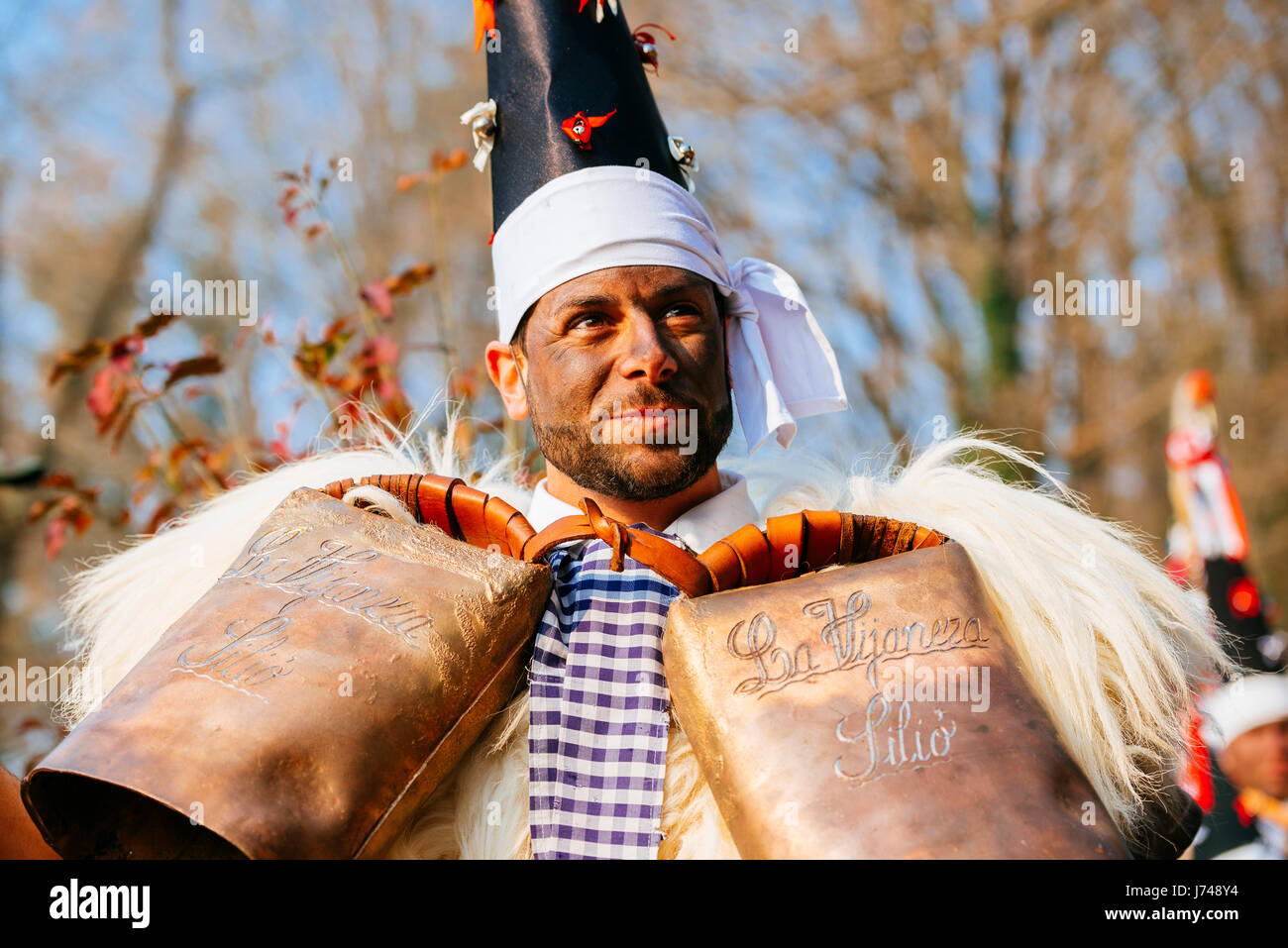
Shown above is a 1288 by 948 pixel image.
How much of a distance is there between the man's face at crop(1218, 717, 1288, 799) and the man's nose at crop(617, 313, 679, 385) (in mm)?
2059

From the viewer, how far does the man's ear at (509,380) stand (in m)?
2.14

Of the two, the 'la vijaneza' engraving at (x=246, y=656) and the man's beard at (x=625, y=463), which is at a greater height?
the man's beard at (x=625, y=463)

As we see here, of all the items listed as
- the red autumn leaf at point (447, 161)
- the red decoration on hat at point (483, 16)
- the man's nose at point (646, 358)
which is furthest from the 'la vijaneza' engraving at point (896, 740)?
the red autumn leaf at point (447, 161)

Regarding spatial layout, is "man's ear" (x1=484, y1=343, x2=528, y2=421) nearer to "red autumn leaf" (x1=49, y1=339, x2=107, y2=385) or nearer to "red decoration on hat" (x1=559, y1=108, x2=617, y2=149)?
"red decoration on hat" (x1=559, y1=108, x2=617, y2=149)

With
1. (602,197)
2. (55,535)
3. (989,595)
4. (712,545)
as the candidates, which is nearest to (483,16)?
(602,197)

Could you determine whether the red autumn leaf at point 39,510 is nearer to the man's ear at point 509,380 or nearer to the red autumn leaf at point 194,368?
the red autumn leaf at point 194,368

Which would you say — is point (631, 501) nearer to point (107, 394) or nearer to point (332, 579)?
point (332, 579)

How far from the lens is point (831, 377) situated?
6.68 ft

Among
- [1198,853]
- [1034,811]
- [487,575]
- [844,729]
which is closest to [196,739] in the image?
[487,575]

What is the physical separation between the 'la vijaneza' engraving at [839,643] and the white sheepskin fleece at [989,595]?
0.13 metres

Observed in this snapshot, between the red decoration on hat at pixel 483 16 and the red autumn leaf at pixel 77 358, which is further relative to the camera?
the red autumn leaf at pixel 77 358

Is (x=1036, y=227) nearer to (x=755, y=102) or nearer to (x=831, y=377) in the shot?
(x=755, y=102)

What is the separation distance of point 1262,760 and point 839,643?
2096 millimetres

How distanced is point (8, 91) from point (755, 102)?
5.91 meters
